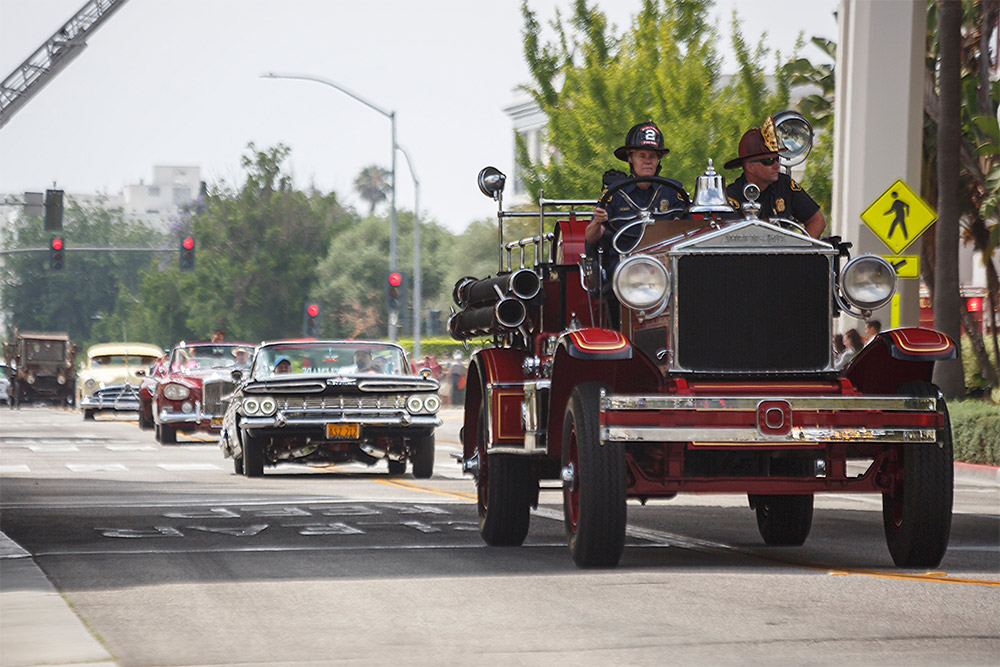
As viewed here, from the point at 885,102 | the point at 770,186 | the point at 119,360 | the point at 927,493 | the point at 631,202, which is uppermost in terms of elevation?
the point at 885,102

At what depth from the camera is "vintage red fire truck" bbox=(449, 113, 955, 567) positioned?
375 inches

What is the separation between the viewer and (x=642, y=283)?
9914 millimetres

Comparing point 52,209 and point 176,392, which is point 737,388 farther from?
point 52,209

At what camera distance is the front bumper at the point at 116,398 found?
143 feet

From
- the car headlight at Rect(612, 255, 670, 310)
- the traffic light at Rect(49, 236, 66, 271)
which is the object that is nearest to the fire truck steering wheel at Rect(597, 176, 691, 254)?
the car headlight at Rect(612, 255, 670, 310)

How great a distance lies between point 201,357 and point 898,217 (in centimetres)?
1361

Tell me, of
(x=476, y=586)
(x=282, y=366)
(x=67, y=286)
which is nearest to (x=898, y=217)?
(x=282, y=366)

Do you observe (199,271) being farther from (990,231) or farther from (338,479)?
(338,479)

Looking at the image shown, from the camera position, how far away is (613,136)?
3647 cm

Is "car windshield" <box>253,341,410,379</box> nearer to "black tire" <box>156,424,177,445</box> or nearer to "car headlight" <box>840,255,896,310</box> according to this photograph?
"black tire" <box>156,424,177,445</box>

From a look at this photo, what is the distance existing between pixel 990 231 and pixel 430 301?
226 ft

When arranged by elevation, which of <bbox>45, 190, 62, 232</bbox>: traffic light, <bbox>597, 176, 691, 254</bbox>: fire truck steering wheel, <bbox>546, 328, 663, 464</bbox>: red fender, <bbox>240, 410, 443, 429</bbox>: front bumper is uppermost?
<bbox>45, 190, 62, 232</bbox>: traffic light

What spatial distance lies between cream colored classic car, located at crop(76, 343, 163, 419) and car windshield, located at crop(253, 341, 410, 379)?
23.3m

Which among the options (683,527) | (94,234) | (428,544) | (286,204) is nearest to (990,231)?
(683,527)
